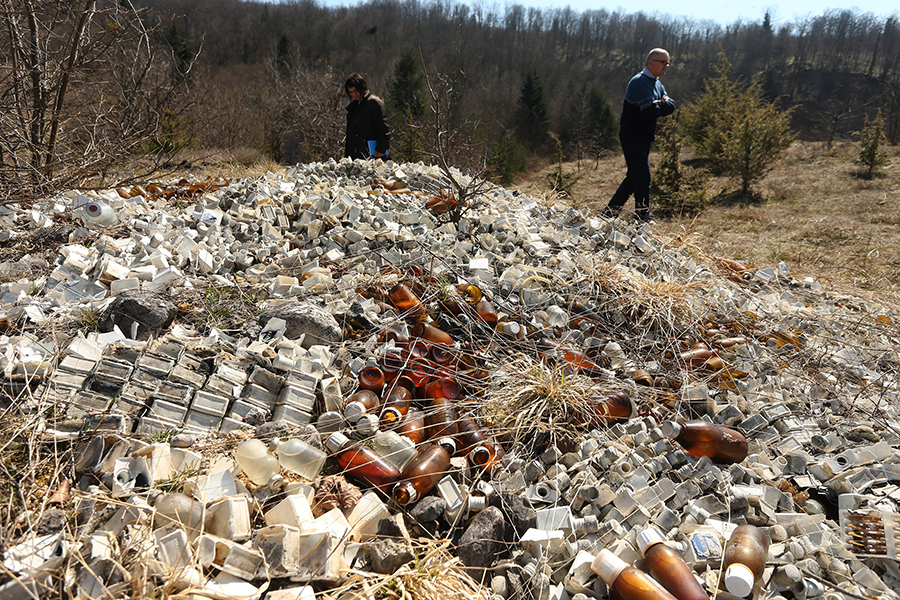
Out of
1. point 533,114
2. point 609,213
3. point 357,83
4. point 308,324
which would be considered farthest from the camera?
point 533,114

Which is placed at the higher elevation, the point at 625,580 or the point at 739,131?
the point at 739,131

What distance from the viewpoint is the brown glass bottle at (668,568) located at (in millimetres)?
1479

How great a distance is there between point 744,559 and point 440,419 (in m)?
1.21

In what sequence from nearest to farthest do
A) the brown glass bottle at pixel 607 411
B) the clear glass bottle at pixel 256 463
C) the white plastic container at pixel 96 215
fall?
the clear glass bottle at pixel 256 463 → the brown glass bottle at pixel 607 411 → the white plastic container at pixel 96 215

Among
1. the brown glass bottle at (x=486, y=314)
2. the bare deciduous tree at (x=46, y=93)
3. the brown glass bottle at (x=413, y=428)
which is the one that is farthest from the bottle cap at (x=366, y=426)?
the bare deciduous tree at (x=46, y=93)

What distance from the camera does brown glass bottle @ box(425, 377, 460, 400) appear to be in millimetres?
2367

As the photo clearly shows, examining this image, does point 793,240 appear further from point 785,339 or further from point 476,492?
point 476,492

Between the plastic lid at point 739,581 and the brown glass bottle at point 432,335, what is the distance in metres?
1.58

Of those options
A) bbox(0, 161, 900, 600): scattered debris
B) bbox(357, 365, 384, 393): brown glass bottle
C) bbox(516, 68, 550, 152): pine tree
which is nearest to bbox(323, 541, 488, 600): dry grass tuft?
bbox(0, 161, 900, 600): scattered debris

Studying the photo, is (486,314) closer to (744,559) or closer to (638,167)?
(744,559)

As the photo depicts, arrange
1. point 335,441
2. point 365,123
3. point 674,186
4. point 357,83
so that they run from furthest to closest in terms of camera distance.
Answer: point 674,186 < point 365,123 < point 357,83 < point 335,441

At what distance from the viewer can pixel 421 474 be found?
6.13ft

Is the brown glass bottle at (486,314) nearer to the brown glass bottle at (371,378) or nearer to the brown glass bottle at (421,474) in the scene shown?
the brown glass bottle at (371,378)

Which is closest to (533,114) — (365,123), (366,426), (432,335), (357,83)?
(365,123)
